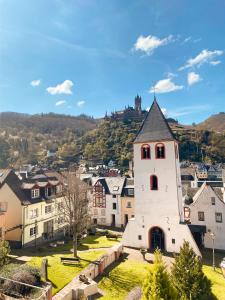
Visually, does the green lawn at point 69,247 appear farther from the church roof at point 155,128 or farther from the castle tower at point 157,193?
the church roof at point 155,128

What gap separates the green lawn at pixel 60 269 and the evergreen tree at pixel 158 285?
30.1 feet

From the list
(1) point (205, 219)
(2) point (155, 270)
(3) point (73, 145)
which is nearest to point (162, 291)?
(2) point (155, 270)

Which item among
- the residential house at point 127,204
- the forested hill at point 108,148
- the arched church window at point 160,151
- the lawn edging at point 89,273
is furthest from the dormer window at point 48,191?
the forested hill at point 108,148

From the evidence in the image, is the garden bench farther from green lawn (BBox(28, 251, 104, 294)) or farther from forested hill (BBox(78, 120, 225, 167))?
forested hill (BBox(78, 120, 225, 167))

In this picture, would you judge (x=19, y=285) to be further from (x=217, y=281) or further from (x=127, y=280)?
(x=217, y=281)

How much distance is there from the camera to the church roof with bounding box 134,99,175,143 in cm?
3706

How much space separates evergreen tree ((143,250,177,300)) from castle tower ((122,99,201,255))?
19718 millimetres

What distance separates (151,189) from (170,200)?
3.09m

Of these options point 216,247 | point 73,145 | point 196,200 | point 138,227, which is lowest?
point 216,247

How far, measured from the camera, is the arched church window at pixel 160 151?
36.4 metres

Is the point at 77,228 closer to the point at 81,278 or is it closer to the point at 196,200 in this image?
the point at 81,278

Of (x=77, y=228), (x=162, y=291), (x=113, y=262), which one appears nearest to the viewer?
(x=162, y=291)

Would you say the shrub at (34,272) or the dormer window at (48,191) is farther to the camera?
the dormer window at (48,191)

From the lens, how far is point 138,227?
120 ft
